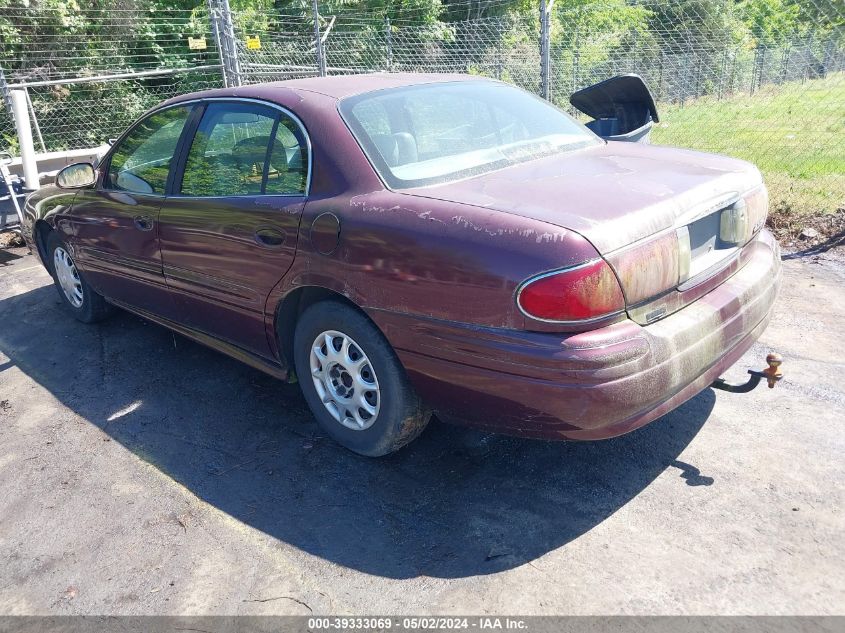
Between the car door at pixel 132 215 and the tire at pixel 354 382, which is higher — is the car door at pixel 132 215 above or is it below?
above

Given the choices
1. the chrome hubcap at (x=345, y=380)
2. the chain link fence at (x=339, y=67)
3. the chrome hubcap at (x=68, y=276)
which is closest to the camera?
the chrome hubcap at (x=345, y=380)

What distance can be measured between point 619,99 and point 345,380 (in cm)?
422

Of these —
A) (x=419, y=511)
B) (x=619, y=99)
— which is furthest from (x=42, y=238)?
(x=619, y=99)

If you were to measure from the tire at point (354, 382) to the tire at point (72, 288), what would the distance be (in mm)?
2509

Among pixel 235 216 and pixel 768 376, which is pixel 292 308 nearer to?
pixel 235 216

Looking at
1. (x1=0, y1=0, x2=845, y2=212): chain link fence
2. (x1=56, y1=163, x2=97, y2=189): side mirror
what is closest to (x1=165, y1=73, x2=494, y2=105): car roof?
(x1=56, y1=163, x2=97, y2=189): side mirror

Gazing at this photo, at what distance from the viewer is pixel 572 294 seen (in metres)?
2.41

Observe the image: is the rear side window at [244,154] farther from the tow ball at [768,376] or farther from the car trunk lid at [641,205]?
the tow ball at [768,376]

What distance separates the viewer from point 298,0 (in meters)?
18.0

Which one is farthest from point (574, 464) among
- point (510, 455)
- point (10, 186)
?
point (10, 186)

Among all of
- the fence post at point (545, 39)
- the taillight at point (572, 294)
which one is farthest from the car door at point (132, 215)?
the fence post at point (545, 39)

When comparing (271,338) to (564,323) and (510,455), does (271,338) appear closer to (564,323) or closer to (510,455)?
(510,455)

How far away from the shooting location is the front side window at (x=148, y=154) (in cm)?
405

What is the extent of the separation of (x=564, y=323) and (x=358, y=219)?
974mm
